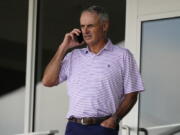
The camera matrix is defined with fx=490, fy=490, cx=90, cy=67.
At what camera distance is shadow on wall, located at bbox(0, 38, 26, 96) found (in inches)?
199

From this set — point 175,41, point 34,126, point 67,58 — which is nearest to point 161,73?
point 175,41

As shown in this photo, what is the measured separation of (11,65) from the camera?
202 inches

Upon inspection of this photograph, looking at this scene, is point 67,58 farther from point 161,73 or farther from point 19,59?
point 19,59

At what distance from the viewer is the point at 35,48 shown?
4977 millimetres

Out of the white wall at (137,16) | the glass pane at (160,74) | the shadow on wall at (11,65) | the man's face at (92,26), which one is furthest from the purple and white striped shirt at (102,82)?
the shadow on wall at (11,65)

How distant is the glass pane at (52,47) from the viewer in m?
4.67

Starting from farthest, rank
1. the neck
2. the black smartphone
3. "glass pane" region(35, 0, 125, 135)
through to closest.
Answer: "glass pane" region(35, 0, 125, 135) < the black smartphone < the neck

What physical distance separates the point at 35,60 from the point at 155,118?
1566mm

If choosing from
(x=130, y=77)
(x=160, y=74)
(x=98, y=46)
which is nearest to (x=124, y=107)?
(x=130, y=77)

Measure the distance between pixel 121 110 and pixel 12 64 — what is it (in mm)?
2724

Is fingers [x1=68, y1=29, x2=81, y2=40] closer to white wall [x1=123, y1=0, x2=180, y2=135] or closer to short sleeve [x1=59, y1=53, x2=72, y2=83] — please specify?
short sleeve [x1=59, y1=53, x2=72, y2=83]

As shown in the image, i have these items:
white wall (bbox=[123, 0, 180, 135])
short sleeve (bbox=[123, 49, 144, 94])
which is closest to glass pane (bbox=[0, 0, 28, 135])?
white wall (bbox=[123, 0, 180, 135])

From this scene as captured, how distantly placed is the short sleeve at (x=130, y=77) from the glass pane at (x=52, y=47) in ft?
6.04

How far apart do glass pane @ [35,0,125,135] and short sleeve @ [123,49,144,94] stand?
1840mm
